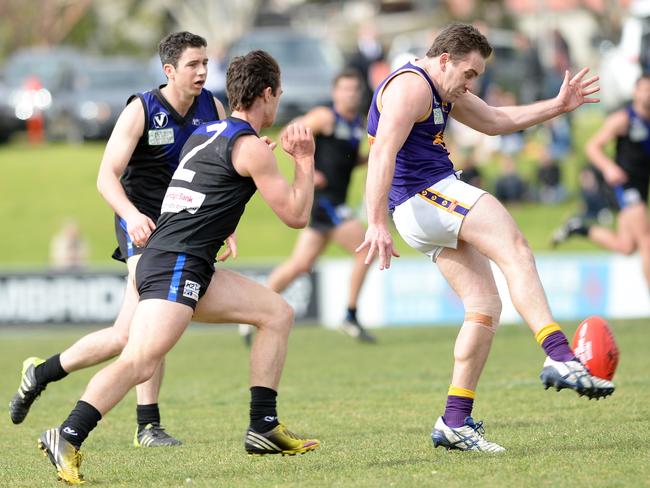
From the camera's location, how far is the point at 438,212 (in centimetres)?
609

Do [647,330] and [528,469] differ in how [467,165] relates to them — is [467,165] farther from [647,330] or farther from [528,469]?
[528,469]

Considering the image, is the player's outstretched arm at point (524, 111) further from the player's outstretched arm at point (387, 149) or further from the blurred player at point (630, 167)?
the blurred player at point (630, 167)

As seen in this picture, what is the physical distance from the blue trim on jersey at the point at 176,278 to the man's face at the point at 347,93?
6.11 metres

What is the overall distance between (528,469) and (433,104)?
1.88 metres

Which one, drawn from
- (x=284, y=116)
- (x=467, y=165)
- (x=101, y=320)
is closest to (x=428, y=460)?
(x=101, y=320)

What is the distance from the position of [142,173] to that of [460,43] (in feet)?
6.73

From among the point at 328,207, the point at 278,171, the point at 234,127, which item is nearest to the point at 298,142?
the point at 278,171

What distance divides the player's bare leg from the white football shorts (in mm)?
5449

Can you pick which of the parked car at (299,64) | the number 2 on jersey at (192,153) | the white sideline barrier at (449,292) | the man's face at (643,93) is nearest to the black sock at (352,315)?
Result: the white sideline barrier at (449,292)

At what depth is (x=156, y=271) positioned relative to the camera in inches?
226

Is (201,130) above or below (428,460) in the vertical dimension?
above

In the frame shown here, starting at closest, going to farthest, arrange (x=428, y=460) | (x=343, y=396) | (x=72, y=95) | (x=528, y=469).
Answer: (x=528, y=469), (x=428, y=460), (x=343, y=396), (x=72, y=95)

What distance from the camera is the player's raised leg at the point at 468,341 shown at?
6141 millimetres

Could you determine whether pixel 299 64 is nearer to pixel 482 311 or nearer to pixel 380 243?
pixel 482 311
